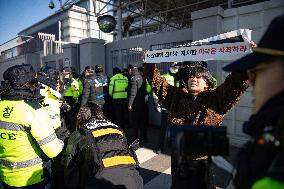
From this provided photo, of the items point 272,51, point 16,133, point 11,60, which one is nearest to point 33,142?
point 16,133

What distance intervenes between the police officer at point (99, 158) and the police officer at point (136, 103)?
133 inches

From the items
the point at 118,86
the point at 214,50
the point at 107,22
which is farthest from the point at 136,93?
the point at 107,22

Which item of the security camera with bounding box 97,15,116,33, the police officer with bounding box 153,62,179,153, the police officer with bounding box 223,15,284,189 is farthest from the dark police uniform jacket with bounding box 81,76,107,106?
the police officer with bounding box 223,15,284,189

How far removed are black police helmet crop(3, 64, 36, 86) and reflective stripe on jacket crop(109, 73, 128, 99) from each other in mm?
4287

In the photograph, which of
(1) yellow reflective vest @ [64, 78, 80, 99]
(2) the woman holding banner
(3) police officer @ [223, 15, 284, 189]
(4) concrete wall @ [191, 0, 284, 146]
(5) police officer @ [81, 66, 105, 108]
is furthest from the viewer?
(1) yellow reflective vest @ [64, 78, 80, 99]

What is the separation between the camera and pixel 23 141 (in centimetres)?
241

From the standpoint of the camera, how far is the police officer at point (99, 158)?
95.4 inches

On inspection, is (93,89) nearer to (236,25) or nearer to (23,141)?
(236,25)

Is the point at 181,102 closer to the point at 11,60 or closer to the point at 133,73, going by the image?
the point at 133,73

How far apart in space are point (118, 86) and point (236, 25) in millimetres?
3210

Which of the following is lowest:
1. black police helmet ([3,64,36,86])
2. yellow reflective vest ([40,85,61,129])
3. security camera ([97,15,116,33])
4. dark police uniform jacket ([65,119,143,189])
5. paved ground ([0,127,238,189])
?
paved ground ([0,127,238,189])

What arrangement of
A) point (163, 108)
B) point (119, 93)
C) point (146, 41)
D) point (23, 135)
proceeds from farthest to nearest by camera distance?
point (146, 41)
point (119, 93)
point (163, 108)
point (23, 135)

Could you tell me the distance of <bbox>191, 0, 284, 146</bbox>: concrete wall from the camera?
5.35m

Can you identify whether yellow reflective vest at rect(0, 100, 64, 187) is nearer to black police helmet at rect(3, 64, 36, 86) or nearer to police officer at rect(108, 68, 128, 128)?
black police helmet at rect(3, 64, 36, 86)
